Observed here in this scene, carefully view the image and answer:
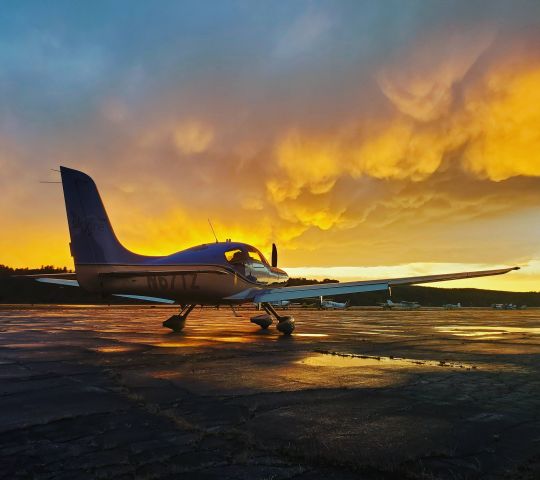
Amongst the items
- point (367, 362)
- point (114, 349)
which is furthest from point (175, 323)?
point (367, 362)

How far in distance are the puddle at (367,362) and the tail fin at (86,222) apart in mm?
8016

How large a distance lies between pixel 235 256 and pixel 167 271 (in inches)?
100

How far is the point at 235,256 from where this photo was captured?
15.7 metres

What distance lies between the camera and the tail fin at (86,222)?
532 inches

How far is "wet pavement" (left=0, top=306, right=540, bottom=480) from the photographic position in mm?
3160

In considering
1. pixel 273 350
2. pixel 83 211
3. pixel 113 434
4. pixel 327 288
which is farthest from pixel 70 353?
pixel 327 288

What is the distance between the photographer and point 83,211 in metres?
13.7

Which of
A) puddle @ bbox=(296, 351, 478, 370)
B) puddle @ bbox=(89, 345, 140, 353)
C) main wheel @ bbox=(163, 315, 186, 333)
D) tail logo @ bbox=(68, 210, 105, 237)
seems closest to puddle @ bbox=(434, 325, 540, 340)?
puddle @ bbox=(296, 351, 478, 370)

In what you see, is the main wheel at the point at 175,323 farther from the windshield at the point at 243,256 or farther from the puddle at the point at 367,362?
the puddle at the point at 367,362

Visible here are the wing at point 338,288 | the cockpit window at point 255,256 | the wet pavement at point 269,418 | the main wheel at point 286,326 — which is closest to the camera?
the wet pavement at point 269,418

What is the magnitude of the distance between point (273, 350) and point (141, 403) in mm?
5653

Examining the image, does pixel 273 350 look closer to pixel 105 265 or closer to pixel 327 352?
pixel 327 352

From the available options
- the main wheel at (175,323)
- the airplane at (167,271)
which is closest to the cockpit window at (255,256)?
the airplane at (167,271)

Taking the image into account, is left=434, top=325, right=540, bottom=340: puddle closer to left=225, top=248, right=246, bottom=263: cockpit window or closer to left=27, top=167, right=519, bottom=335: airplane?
left=27, top=167, right=519, bottom=335: airplane
